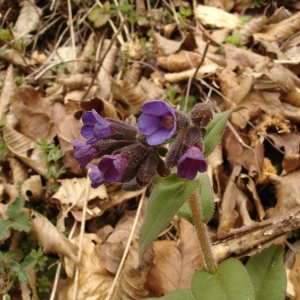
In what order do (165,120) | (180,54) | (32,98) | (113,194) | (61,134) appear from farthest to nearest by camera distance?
(180,54) → (32,98) → (61,134) → (113,194) → (165,120)

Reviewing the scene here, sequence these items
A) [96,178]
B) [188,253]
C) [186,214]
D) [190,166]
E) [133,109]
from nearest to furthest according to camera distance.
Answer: [190,166], [96,178], [186,214], [188,253], [133,109]

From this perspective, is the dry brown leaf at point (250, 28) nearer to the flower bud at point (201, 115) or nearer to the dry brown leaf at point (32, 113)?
the dry brown leaf at point (32, 113)

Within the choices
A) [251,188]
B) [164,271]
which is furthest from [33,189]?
[251,188]

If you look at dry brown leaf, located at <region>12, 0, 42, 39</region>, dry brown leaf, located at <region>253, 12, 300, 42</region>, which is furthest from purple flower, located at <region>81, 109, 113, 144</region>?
dry brown leaf, located at <region>12, 0, 42, 39</region>

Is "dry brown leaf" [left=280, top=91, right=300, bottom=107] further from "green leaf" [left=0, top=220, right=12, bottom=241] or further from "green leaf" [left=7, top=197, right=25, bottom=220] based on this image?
"green leaf" [left=0, top=220, right=12, bottom=241]

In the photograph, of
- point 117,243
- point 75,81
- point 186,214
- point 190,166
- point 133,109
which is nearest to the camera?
point 190,166

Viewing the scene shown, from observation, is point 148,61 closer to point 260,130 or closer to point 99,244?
point 260,130

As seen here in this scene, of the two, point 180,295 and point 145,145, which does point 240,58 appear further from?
point 180,295

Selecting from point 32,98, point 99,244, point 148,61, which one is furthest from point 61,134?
point 148,61
